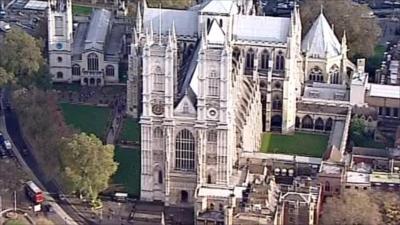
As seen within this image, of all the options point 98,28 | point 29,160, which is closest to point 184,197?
point 29,160

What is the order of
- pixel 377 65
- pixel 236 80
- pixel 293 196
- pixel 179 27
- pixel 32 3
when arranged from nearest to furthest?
pixel 293 196
pixel 236 80
pixel 179 27
pixel 377 65
pixel 32 3

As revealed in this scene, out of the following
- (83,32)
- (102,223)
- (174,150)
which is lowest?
(102,223)

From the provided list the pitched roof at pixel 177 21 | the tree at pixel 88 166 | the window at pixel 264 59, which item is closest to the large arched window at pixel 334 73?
the window at pixel 264 59

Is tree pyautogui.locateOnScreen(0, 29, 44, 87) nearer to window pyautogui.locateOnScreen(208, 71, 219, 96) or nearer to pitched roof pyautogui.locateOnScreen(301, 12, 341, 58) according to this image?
pitched roof pyautogui.locateOnScreen(301, 12, 341, 58)

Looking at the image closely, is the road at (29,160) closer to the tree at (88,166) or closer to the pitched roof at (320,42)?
the tree at (88,166)

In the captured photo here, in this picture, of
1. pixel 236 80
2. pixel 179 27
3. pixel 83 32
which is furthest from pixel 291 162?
pixel 83 32

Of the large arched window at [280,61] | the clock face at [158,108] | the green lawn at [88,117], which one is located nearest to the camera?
the clock face at [158,108]

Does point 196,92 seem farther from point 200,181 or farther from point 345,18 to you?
point 345,18
